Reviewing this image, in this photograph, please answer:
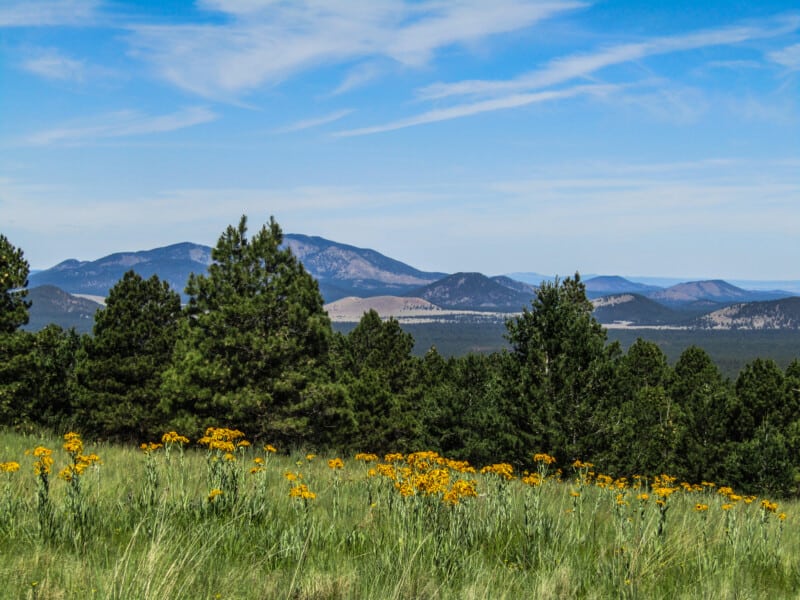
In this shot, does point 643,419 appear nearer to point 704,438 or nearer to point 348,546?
point 704,438

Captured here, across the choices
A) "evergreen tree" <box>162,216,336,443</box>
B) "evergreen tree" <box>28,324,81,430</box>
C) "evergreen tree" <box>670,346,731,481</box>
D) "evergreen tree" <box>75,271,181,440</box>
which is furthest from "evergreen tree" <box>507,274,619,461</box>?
"evergreen tree" <box>28,324,81,430</box>

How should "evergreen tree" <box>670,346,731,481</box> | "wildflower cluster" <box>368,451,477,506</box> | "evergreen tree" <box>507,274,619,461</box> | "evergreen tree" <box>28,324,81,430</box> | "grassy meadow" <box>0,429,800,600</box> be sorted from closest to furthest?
1. "grassy meadow" <box>0,429,800,600</box>
2. "wildflower cluster" <box>368,451,477,506</box>
3. "evergreen tree" <box>507,274,619,461</box>
4. "evergreen tree" <box>28,324,81,430</box>
5. "evergreen tree" <box>670,346,731,481</box>

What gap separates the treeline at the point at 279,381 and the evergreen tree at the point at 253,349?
2.3 inches

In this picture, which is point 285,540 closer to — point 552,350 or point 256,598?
point 256,598

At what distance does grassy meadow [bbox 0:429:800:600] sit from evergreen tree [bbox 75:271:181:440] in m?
23.6

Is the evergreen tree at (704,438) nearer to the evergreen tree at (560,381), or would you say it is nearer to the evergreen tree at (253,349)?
the evergreen tree at (560,381)

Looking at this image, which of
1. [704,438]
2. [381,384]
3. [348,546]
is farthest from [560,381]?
[381,384]

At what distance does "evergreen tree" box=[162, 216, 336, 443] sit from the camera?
74.4 ft

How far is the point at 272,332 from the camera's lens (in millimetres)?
23688

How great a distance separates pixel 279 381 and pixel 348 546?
18.5 m

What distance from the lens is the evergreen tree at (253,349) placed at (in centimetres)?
2269

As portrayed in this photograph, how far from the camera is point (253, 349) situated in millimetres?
22922

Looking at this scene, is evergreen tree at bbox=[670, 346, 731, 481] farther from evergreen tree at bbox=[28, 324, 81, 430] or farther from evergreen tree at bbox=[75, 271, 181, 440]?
evergreen tree at bbox=[28, 324, 81, 430]

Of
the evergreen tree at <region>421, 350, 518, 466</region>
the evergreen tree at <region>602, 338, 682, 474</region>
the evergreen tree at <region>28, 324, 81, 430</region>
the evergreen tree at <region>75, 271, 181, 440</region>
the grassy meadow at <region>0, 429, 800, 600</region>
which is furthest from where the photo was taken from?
the evergreen tree at <region>75, 271, 181, 440</region>
